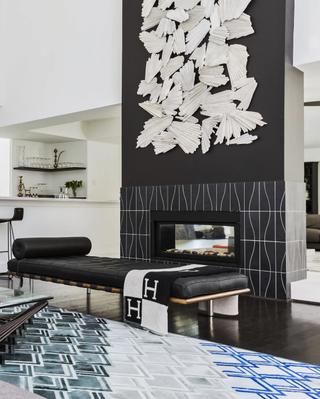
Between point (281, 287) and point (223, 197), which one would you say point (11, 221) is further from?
point (281, 287)

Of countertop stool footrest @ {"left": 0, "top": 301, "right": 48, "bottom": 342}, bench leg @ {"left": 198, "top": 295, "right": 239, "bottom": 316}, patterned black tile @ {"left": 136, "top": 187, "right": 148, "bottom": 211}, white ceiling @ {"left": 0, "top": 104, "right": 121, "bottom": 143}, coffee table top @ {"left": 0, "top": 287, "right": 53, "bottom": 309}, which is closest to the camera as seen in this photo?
countertop stool footrest @ {"left": 0, "top": 301, "right": 48, "bottom": 342}

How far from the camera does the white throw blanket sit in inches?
133

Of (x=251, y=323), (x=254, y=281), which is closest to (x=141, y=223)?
(x=254, y=281)

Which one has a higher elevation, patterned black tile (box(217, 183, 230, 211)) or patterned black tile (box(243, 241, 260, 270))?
patterned black tile (box(217, 183, 230, 211))

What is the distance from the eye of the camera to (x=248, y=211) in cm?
502

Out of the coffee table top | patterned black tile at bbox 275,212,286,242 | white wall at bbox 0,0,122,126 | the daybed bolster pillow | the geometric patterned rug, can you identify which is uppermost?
white wall at bbox 0,0,122,126

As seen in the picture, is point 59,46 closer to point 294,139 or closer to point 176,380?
point 294,139

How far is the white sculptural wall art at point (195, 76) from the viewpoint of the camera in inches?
201

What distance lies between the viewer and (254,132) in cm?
502

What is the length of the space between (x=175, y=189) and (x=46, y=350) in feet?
9.94

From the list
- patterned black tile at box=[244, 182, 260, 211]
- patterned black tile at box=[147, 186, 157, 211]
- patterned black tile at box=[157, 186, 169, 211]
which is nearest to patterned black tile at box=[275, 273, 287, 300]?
patterned black tile at box=[244, 182, 260, 211]

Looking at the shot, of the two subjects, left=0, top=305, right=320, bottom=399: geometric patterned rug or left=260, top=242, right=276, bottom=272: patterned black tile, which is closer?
left=0, top=305, right=320, bottom=399: geometric patterned rug

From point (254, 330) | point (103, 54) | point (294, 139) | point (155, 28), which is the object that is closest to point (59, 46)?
point (103, 54)

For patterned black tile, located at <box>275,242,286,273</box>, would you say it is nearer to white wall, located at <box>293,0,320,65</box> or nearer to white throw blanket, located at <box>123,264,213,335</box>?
white throw blanket, located at <box>123,264,213,335</box>
